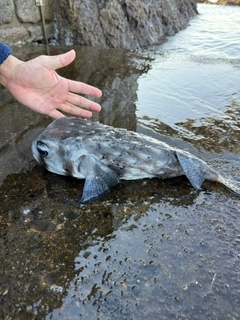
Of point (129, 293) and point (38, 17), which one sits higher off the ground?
point (38, 17)

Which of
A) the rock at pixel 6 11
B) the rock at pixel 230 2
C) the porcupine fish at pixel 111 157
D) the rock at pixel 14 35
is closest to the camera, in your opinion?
the porcupine fish at pixel 111 157

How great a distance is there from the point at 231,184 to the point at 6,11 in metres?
5.40

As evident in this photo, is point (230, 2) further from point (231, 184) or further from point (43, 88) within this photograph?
point (231, 184)

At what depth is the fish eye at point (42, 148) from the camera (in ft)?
8.66

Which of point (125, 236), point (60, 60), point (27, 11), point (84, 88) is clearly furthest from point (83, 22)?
point (125, 236)

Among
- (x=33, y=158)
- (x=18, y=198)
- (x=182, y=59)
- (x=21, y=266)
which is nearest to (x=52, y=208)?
(x=18, y=198)

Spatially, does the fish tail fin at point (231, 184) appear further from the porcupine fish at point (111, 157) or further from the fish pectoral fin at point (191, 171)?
the fish pectoral fin at point (191, 171)

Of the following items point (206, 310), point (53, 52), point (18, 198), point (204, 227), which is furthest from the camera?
point (53, 52)

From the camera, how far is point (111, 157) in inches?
101

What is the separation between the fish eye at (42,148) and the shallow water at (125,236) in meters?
0.20

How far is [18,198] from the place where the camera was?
2453mm

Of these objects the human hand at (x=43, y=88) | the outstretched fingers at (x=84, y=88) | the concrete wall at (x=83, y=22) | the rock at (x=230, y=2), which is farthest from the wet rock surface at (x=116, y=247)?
the rock at (x=230, y=2)

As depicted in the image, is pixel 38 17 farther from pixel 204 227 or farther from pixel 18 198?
pixel 204 227

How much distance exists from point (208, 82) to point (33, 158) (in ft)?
11.0
